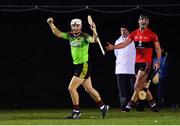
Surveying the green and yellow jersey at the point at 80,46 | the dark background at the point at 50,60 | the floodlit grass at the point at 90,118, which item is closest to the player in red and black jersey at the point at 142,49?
the floodlit grass at the point at 90,118

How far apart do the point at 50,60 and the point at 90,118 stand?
614 centimetres

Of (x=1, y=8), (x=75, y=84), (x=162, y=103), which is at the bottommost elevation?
(x=162, y=103)

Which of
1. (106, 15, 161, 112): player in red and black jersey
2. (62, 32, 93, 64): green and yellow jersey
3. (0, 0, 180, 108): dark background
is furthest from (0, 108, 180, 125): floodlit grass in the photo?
(0, 0, 180, 108): dark background

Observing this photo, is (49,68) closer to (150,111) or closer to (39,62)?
(39,62)

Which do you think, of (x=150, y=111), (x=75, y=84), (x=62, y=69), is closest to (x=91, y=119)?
(x=75, y=84)

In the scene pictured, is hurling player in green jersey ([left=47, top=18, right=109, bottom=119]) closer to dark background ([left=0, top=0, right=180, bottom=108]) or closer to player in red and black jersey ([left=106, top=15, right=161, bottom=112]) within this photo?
player in red and black jersey ([left=106, top=15, right=161, bottom=112])

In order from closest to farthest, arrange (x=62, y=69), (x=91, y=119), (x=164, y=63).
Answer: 1. (x=91, y=119)
2. (x=164, y=63)
3. (x=62, y=69)

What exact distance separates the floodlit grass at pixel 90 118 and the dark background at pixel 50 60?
273cm

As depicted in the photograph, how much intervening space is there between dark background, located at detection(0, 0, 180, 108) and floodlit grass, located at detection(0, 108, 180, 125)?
273 cm

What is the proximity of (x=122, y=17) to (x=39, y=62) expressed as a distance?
8.82ft

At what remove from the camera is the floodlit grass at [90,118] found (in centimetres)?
1526

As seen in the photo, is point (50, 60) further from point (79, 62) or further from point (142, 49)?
point (79, 62)

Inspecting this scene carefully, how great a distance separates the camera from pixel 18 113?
18.7 metres

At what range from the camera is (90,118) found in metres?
16.6
